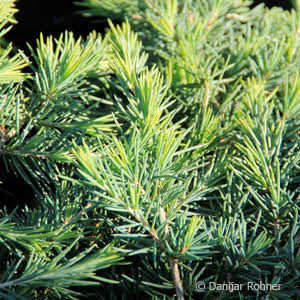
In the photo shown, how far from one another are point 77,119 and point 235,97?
20 cm

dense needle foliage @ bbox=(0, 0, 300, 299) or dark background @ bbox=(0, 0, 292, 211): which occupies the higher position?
dark background @ bbox=(0, 0, 292, 211)

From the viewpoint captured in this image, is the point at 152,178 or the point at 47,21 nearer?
the point at 152,178

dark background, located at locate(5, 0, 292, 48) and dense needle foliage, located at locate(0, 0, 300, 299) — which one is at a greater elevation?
dark background, located at locate(5, 0, 292, 48)

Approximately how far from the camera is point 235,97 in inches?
18.6

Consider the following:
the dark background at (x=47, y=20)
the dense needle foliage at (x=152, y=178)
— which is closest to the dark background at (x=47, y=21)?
the dark background at (x=47, y=20)

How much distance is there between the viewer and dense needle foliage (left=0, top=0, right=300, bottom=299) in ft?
1.03

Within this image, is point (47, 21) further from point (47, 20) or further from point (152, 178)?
point (152, 178)

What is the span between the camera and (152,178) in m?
0.33

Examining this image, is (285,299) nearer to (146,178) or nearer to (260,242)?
(260,242)

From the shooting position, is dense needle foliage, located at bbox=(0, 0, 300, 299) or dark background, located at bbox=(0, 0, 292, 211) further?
dark background, located at bbox=(0, 0, 292, 211)

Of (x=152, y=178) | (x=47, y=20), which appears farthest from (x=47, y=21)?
(x=152, y=178)

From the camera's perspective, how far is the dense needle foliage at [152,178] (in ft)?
1.03

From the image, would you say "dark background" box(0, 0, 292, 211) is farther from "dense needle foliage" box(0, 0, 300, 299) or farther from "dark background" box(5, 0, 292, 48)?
"dense needle foliage" box(0, 0, 300, 299)

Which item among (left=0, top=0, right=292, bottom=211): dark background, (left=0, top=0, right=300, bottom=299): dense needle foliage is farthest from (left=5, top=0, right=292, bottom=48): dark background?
(left=0, top=0, right=300, bottom=299): dense needle foliage
